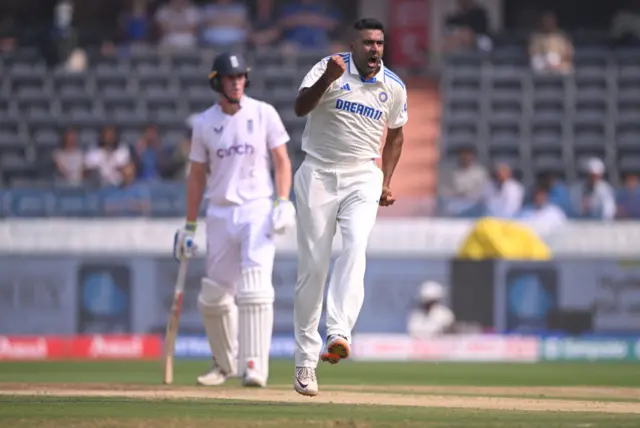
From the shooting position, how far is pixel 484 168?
1834 cm

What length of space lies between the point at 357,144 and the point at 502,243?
8.42m

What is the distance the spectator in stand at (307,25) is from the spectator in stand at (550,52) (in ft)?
10.1

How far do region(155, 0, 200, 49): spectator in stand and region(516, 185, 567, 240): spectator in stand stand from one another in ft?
22.0

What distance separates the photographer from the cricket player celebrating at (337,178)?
7855 mm

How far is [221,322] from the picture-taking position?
979 cm

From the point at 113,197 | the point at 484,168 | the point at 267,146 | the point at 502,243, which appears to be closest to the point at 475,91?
the point at 484,168

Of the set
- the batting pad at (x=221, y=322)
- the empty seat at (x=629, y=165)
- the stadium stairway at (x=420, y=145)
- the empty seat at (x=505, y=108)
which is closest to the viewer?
the batting pad at (x=221, y=322)


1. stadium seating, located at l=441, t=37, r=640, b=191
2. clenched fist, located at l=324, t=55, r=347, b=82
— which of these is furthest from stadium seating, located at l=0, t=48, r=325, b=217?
clenched fist, located at l=324, t=55, r=347, b=82

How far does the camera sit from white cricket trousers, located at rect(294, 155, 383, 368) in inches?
310

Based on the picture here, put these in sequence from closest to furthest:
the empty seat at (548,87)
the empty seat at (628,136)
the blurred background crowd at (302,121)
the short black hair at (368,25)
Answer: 1. the short black hair at (368,25)
2. the blurred background crowd at (302,121)
3. the empty seat at (628,136)
4. the empty seat at (548,87)

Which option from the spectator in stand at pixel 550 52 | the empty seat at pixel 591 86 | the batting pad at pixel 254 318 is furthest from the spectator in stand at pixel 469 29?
the batting pad at pixel 254 318

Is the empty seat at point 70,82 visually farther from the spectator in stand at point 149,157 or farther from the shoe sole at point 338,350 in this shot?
the shoe sole at point 338,350

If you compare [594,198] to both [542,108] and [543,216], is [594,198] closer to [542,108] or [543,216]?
[543,216]

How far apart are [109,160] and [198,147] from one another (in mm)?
8694
